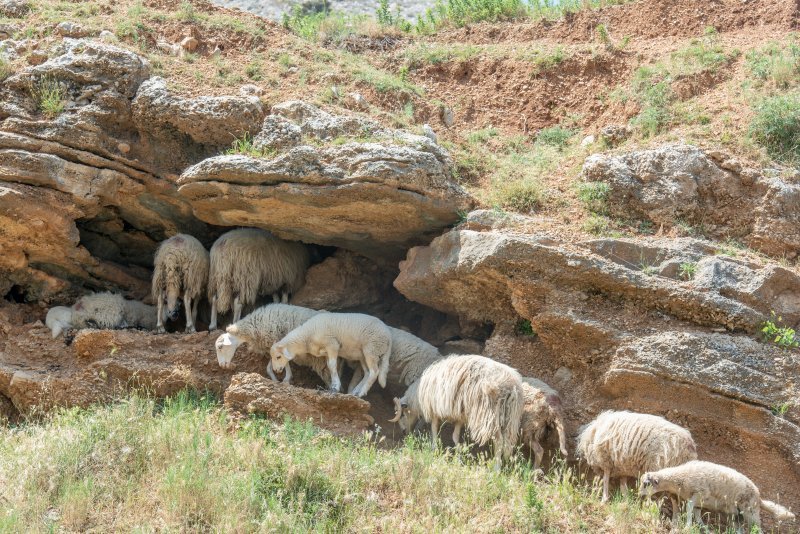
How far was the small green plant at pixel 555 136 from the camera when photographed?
40.2 feet

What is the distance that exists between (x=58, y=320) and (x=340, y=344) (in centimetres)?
369

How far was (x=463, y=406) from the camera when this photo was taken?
8.70 m

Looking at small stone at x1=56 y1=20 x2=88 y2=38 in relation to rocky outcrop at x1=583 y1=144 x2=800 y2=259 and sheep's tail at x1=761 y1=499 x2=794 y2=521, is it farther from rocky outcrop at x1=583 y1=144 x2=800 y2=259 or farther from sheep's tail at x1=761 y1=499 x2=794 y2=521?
sheep's tail at x1=761 y1=499 x2=794 y2=521

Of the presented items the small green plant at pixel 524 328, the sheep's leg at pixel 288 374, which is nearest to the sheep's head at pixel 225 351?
the sheep's leg at pixel 288 374

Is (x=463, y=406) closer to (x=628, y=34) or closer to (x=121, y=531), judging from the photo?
(x=121, y=531)

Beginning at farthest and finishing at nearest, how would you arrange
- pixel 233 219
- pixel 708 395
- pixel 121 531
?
1. pixel 233 219
2. pixel 708 395
3. pixel 121 531

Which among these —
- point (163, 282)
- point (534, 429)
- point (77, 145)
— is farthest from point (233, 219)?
point (534, 429)

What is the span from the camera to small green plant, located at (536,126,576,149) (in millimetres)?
12266

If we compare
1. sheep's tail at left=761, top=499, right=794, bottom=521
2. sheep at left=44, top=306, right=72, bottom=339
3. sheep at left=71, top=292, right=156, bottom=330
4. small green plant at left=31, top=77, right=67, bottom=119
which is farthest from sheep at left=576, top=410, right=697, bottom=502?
small green plant at left=31, top=77, right=67, bottom=119

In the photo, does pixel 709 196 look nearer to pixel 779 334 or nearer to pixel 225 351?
pixel 779 334

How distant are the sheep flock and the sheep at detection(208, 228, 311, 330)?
1cm

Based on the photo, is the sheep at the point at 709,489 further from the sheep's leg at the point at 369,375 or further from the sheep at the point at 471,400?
the sheep's leg at the point at 369,375

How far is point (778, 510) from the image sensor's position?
305 inches

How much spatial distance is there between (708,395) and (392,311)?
4.82m
